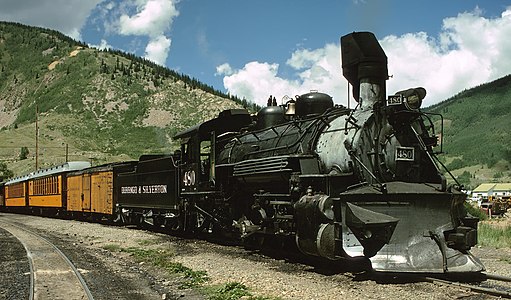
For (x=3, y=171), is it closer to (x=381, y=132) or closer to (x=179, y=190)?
(x=179, y=190)

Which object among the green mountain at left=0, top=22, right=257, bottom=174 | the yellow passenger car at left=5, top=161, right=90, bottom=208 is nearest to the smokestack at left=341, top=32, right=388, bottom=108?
the yellow passenger car at left=5, top=161, right=90, bottom=208

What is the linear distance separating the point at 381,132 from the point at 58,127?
8271 centimetres

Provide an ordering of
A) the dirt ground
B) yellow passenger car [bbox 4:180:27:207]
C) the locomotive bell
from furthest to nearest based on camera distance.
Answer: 1. yellow passenger car [bbox 4:180:27:207]
2. the locomotive bell
3. the dirt ground

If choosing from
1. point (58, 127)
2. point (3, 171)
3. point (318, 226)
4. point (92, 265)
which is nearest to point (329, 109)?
point (318, 226)

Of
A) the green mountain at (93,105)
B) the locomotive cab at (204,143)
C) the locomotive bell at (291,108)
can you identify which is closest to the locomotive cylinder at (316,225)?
the locomotive bell at (291,108)

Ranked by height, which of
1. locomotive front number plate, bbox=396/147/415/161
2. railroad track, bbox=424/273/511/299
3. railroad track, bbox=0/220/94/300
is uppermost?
locomotive front number plate, bbox=396/147/415/161

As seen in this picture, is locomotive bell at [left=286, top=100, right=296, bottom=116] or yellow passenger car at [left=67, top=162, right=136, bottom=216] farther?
yellow passenger car at [left=67, top=162, right=136, bottom=216]

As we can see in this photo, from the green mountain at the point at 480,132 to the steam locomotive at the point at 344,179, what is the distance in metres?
97.9

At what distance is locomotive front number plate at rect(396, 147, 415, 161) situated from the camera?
31.7 ft

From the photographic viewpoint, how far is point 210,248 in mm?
14305

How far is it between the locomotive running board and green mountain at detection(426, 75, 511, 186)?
10174 cm

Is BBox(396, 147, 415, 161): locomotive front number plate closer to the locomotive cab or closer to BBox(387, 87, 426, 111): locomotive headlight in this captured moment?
BBox(387, 87, 426, 111): locomotive headlight

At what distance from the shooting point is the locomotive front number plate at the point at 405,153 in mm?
9648

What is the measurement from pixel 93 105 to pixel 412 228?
92.7m
